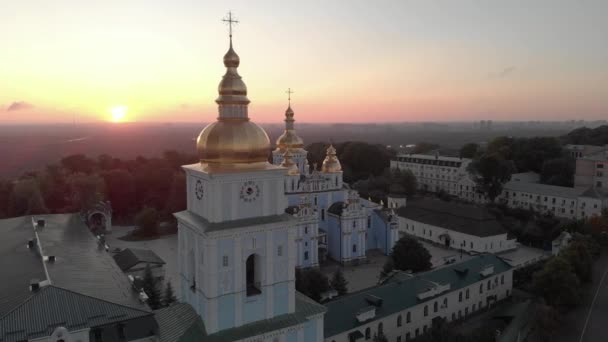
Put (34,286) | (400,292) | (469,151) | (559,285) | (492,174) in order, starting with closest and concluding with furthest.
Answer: (34,286), (400,292), (559,285), (492,174), (469,151)

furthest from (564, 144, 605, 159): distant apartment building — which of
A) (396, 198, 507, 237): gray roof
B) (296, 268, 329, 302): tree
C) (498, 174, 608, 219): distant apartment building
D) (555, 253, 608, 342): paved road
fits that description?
(296, 268, 329, 302): tree

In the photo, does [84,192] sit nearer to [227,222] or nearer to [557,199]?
[227,222]

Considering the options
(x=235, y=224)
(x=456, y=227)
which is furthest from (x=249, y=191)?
(x=456, y=227)

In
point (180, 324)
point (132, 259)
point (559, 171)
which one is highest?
point (559, 171)

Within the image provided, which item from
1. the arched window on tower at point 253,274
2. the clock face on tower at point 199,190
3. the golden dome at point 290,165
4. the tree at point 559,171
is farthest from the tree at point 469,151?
the clock face on tower at point 199,190

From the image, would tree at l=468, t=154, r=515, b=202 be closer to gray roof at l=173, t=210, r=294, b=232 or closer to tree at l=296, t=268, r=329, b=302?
tree at l=296, t=268, r=329, b=302

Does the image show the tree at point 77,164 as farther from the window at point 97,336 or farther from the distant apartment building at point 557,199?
the distant apartment building at point 557,199

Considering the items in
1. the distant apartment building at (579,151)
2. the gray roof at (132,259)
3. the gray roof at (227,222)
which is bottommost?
the gray roof at (132,259)
